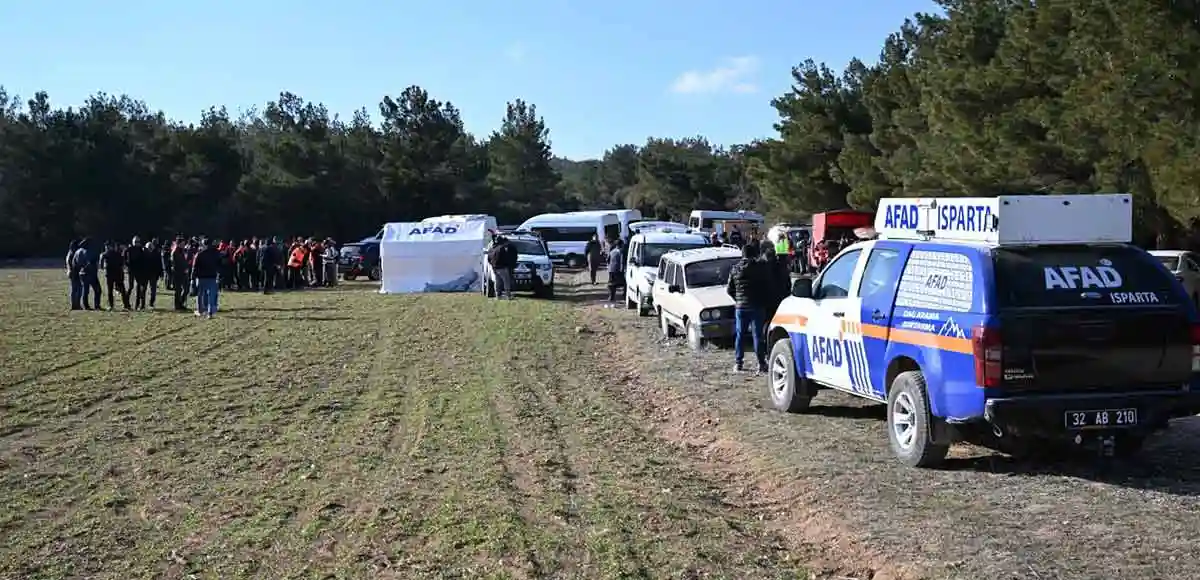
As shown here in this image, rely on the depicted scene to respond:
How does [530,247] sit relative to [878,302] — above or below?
above

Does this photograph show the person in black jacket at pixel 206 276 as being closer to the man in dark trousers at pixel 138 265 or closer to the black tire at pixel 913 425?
the man in dark trousers at pixel 138 265

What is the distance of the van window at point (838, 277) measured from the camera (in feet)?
34.9

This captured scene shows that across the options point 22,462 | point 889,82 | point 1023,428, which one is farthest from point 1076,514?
point 889,82

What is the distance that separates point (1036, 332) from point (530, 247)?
25.9m

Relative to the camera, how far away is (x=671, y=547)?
7.20 m

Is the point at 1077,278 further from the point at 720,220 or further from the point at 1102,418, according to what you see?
the point at 720,220

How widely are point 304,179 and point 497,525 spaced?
65535mm

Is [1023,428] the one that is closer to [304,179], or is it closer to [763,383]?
[763,383]

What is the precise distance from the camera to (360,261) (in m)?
44.3

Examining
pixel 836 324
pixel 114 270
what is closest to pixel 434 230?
pixel 114 270

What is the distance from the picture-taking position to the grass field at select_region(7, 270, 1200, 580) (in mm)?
6906

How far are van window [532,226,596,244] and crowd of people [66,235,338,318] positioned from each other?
613 inches

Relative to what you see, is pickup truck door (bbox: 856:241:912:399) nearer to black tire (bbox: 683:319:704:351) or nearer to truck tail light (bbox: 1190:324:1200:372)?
truck tail light (bbox: 1190:324:1200:372)

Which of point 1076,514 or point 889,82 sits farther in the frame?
point 889,82
